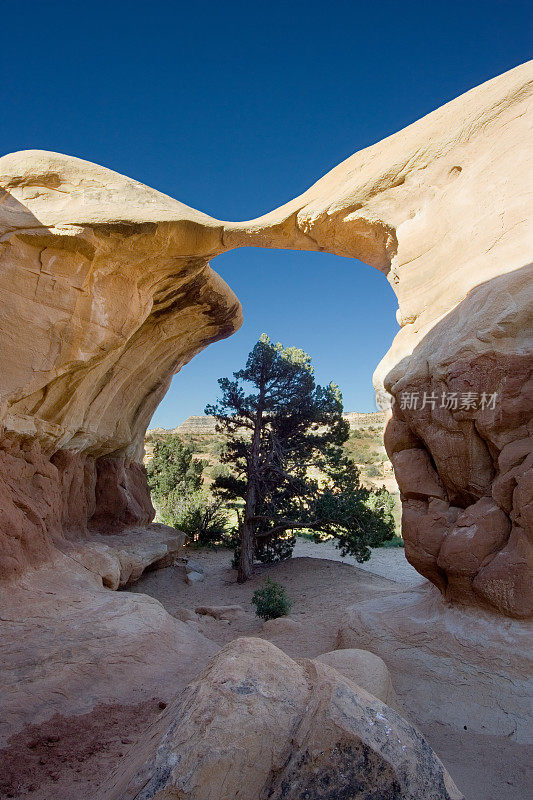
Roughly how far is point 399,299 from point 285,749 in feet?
21.7

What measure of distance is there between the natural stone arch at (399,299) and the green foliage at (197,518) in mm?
7111

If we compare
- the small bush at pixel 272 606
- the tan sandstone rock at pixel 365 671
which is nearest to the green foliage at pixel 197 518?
the small bush at pixel 272 606

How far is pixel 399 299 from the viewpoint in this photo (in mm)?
7477

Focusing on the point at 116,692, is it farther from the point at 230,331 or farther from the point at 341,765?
the point at 230,331

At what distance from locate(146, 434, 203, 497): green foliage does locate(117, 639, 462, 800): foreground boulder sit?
62.3 ft

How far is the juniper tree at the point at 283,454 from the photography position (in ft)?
43.9

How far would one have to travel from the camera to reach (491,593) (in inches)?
195

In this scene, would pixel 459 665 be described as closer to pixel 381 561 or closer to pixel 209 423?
pixel 381 561

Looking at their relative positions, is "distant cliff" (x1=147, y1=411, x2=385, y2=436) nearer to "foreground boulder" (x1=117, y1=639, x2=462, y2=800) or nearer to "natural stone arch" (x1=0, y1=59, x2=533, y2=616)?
"natural stone arch" (x1=0, y1=59, x2=533, y2=616)

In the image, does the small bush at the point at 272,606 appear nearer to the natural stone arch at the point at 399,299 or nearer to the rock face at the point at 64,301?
the natural stone arch at the point at 399,299

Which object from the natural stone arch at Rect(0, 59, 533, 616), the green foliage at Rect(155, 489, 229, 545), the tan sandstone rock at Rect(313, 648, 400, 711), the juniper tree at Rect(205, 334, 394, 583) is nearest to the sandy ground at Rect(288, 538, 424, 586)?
the juniper tree at Rect(205, 334, 394, 583)

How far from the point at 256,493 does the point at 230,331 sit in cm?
515

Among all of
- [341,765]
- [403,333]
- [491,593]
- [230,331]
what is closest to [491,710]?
[491,593]

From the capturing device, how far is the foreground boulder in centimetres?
200
